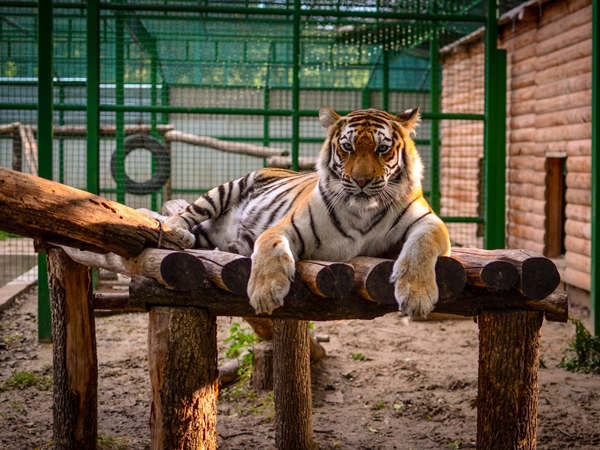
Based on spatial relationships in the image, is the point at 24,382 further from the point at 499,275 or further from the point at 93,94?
the point at 499,275

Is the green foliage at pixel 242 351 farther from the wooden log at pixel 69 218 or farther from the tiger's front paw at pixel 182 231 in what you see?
the wooden log at pixel 69 218

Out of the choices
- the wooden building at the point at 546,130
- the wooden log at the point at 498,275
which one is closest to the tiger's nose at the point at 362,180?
the wooden log at the point at 498,275

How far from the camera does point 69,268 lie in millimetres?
3740

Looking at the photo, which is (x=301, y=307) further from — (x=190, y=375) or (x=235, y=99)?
(x=235, y=99)

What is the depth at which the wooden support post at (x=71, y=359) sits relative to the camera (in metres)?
→ 3.66

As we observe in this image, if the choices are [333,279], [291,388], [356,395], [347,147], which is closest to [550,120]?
[356,395]

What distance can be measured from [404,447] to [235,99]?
292 inches

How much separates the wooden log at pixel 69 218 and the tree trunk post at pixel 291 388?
111 cm

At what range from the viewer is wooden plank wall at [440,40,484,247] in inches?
372

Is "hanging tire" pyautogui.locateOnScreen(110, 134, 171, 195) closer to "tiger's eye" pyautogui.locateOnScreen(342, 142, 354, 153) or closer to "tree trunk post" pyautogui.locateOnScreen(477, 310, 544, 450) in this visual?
"tiger's eye" pyautogui.locateOnScreen(342, 142, 354, 153)

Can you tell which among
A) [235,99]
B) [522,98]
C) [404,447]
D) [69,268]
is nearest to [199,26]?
[235,99]

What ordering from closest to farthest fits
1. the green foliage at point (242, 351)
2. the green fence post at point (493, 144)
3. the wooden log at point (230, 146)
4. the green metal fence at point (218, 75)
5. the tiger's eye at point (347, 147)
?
the tiger's eye at point (347, 147) → the green foliage at point (242, 351) → the green metal fence at point (218, 75) → the green fence post at point (493, 144) → the wooden log at point (230, 146)

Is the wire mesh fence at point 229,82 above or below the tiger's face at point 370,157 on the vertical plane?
above

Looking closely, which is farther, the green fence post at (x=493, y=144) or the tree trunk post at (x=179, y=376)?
the green fence post at (x=493, y=144)
